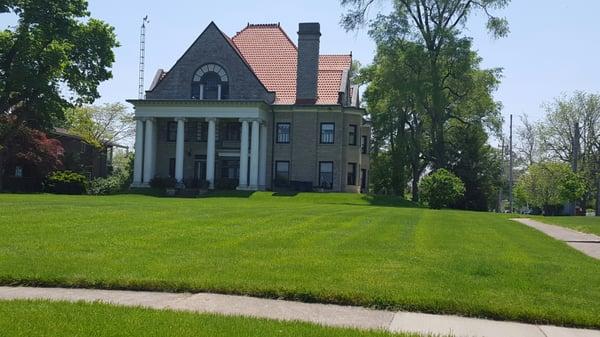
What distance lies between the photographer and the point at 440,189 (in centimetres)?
3872

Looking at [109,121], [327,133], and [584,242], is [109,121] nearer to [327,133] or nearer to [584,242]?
[327,133]

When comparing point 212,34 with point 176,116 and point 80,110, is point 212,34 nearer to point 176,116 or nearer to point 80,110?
point 176,116

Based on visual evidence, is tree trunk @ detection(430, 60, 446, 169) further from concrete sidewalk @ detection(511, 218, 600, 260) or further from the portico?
concrete sidewalk @ detection(511, 218, 600, 260)

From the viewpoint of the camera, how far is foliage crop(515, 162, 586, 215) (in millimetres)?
42500

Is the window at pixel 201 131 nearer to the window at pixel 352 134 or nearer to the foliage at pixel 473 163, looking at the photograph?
the window at pixel 352 134

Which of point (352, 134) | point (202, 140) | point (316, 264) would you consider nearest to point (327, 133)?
point (352, 134)

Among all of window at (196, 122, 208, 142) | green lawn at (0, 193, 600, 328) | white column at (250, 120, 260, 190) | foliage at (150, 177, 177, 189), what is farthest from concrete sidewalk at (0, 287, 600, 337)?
window at (196, 122, 208, 142)

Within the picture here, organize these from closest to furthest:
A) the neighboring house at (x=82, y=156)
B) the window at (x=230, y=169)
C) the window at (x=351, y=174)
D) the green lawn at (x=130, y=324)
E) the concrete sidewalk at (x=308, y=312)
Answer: the green lawn at (x=130, y=324)
the concrete sidewalk at (x=308, y=312)
the window at (x=351, y=174)
the window at (x=230, y=169)
the neighboring house at (x=82, y=156)

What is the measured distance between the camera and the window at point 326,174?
1829 inches

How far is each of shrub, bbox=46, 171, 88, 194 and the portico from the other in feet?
16.4

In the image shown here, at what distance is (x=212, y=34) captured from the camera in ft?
155

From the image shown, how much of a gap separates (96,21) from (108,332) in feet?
140

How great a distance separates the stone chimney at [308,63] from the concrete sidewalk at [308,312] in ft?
131

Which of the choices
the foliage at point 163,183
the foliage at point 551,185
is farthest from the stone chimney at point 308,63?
the foliage at point 551,185
